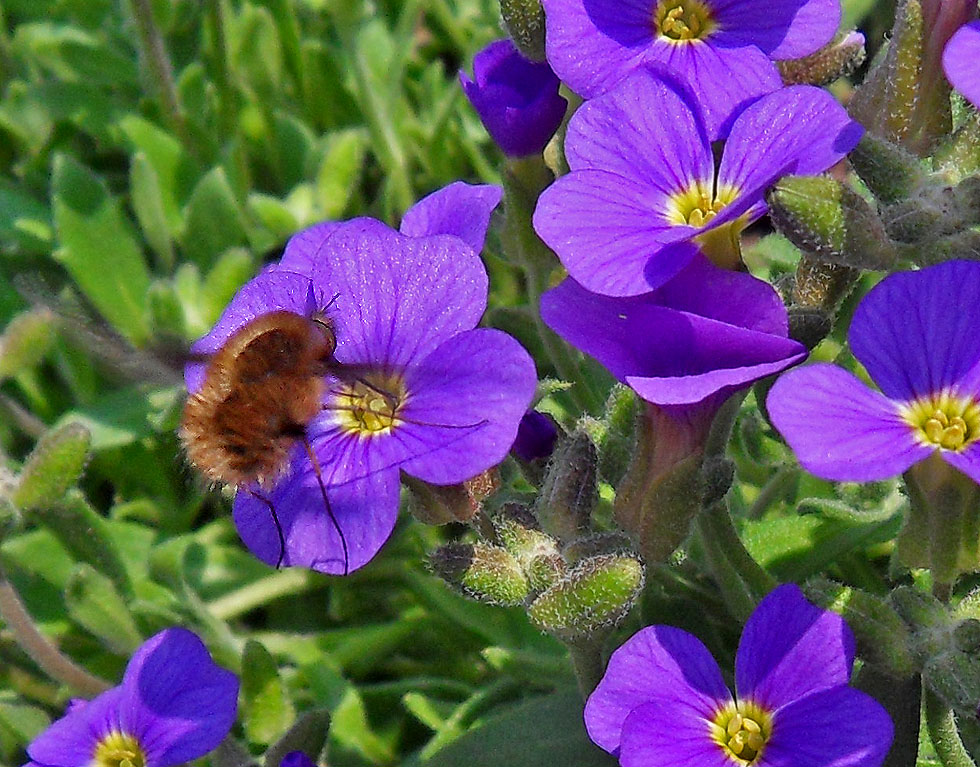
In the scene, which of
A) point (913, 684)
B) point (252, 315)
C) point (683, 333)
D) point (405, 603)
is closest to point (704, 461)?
point (683, 333)

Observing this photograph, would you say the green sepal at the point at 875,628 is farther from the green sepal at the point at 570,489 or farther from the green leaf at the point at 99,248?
the green leaf at the point at 99,248

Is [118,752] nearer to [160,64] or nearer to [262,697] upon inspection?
[262,697]

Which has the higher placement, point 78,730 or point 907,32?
point 907,32

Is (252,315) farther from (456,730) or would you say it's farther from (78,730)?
(456,730)

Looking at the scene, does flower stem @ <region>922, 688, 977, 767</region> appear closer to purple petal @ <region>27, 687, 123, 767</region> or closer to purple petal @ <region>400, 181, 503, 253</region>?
purple petal @ <region>400, 181, 503, 253</region>

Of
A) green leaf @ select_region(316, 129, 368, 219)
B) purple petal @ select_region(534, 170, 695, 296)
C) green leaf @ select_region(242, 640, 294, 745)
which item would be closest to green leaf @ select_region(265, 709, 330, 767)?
green leaf @ select_region(242, 640, 294, 745)

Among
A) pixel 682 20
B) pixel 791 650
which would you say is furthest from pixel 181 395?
pixel 791 650

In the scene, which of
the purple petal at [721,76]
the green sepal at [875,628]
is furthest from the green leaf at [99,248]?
the green sepal at [875,628]
